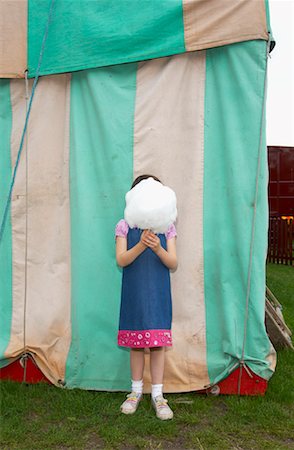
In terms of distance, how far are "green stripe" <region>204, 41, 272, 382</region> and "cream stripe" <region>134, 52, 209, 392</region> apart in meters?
0.05

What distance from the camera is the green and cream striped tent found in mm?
3023

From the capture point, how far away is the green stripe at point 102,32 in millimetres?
3035

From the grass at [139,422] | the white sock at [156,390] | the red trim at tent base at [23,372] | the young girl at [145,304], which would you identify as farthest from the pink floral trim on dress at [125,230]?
the red trim at tent base at [23,372]

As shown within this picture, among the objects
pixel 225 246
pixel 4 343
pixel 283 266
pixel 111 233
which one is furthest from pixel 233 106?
pixel 283 266

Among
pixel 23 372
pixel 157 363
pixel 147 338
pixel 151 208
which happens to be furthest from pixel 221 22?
pixel 23 372

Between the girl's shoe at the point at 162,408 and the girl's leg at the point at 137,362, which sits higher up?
the girl's leg at the point at 137,362

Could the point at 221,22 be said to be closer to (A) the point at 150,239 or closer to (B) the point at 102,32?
(B) the point at 102,32

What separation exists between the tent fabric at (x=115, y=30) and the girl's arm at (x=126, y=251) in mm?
1193

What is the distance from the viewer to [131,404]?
2.85m

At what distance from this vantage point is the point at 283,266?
1070cm

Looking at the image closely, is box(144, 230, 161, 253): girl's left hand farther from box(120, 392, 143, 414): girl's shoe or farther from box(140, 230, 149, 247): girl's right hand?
box(120, 392, 143, 414): girl's shoe

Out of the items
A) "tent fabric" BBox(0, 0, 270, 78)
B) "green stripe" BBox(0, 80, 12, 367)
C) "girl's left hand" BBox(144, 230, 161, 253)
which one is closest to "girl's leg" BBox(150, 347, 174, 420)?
"girl's left hand" BBox(144, 230, 161, 253)

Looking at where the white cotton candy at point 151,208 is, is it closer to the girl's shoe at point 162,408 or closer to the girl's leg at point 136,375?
the girl's leg at point 136,375

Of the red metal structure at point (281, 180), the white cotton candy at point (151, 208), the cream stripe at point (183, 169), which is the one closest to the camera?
the white cotton candy at point (151, 208)
